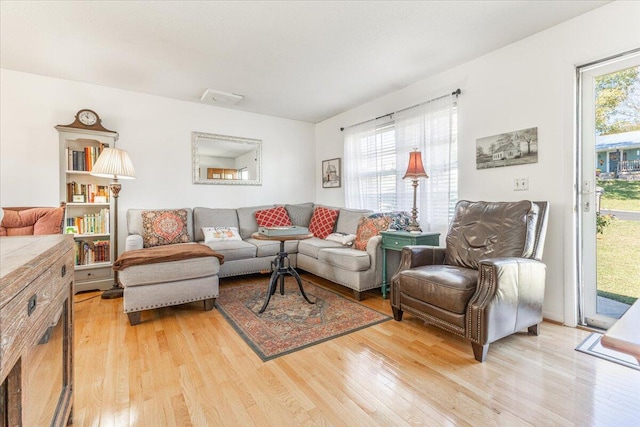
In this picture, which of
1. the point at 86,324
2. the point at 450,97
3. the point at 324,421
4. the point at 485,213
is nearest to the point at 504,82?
the point at 450,97

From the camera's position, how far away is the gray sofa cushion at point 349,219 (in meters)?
3.76

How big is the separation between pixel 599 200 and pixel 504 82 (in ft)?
4.10

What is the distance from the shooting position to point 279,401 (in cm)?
148

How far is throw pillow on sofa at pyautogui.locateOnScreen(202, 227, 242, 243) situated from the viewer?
3.69 metres

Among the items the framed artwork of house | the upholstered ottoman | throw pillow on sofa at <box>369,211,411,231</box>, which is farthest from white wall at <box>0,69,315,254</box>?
the framed artwork of house

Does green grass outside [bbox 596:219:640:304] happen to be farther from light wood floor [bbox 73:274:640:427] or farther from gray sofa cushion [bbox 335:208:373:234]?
gray sofa cushion [bbox 335:208:373:234]

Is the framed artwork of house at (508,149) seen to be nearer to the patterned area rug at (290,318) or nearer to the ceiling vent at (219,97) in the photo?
the patterned area rug at (290,318)

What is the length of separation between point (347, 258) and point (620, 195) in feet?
7.12

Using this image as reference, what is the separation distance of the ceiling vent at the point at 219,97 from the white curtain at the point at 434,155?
2135 millimetres

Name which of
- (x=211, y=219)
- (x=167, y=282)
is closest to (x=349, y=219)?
(x=211, y=219)

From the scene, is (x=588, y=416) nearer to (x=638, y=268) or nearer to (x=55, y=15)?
(x=638, y=268)

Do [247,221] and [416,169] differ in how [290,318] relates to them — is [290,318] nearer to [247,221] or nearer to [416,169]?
[416,169]

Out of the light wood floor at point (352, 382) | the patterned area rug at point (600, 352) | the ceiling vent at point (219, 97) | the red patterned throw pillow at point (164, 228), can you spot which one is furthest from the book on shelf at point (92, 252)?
the patterned area rug at point (600, 352)

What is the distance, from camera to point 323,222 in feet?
13.6
